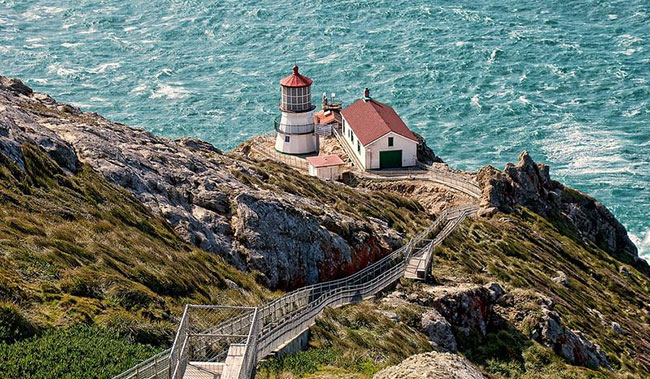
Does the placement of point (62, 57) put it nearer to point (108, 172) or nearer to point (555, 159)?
point (555, 159)

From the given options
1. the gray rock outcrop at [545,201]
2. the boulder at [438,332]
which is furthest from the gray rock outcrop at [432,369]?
the gray rock outcrop at [545,201]

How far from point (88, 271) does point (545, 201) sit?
42741 mm

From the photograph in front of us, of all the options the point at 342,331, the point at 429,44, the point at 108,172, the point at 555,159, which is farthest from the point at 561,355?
the point at 429,44

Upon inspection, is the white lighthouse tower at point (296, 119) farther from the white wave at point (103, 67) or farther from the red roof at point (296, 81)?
the white wave at point (103, 67)

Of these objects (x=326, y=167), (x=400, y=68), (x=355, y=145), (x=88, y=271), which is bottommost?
(x=88, y=271)

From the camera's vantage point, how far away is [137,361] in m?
22.6

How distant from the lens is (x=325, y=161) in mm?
71062

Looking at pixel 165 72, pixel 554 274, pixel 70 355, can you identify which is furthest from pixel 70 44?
pixel 70 355

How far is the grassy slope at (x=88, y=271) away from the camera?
23.4 meters

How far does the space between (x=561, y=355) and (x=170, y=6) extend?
394 feet

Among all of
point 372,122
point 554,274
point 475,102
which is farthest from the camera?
point 475,102

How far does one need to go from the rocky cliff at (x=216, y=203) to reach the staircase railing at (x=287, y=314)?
86cm

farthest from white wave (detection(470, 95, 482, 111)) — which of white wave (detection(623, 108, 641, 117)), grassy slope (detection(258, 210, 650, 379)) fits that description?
grassy slope (detection(258, 210, 650, 379))

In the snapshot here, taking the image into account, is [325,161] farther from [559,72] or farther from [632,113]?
[559,72]
